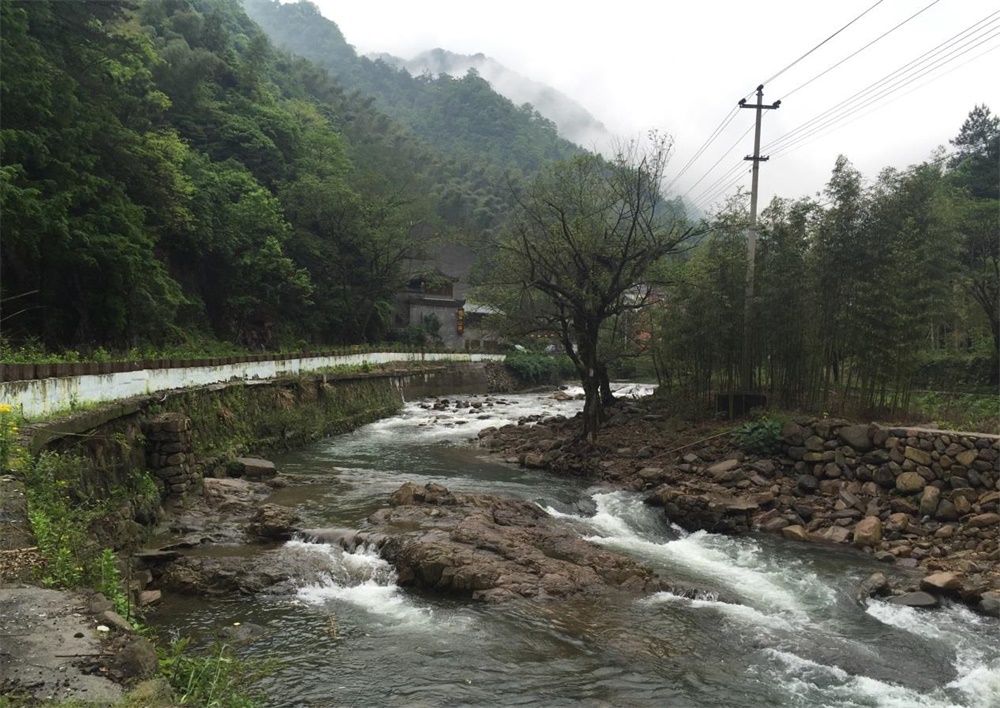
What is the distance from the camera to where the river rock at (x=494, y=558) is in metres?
8.36

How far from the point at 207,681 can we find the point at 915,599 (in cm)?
873

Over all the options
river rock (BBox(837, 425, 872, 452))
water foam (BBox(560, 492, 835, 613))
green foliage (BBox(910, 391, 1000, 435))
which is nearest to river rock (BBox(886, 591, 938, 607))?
water foam (BBox(560, 492, 835, 613))

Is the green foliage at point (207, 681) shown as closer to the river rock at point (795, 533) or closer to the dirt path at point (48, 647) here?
the dirt path at point (48, 647)

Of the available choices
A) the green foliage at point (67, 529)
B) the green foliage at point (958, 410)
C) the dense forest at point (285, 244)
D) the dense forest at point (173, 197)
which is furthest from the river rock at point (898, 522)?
the dense forest at point (173, 197)

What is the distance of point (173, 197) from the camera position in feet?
72.8

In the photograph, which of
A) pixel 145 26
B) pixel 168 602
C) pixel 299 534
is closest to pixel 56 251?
pixel 299 534

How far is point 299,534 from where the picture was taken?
9930 millimetres

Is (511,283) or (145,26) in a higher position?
(145,26)

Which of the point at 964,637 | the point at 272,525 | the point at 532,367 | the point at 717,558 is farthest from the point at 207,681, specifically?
the point at 532,367

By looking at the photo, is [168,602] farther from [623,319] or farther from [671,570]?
[623,319]

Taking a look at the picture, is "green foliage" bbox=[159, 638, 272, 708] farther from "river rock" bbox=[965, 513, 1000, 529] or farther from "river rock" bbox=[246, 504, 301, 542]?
"river rock" bbox=[965, 513, 1000, 529]

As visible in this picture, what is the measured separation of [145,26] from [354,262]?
20073mm

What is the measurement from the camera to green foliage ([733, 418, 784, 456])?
565 inches

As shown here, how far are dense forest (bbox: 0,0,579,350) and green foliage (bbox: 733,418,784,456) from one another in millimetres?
13635
